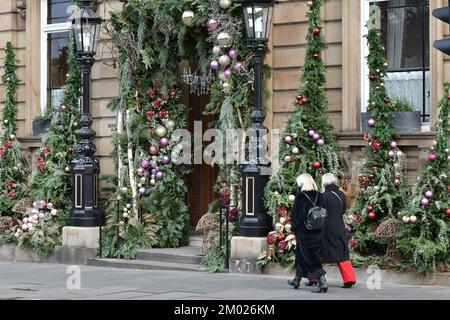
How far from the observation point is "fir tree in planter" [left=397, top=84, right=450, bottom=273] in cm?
1392

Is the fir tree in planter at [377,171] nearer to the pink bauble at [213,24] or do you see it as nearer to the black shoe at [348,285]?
the black shoe at [348,285]

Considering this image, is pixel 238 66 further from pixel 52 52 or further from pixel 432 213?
pixel 52 52

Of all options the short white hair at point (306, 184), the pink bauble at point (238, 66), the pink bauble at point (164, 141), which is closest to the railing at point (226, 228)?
the pink bauble at point (164, 141)

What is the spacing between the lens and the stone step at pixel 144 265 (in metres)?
16.5

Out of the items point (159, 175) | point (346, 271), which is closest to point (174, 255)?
point (159, 175)

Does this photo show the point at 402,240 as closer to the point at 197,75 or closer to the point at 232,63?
the point at 232,63

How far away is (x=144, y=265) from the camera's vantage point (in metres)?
16.9

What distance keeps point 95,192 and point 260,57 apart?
14.9ft

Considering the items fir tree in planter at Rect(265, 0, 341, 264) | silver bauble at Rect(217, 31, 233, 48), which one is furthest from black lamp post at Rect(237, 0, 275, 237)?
silver bauble at Rect(217, 31, 233, 48)

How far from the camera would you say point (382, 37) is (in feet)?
54.4

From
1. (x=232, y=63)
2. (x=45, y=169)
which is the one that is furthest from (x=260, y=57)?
(x=45, y=169)

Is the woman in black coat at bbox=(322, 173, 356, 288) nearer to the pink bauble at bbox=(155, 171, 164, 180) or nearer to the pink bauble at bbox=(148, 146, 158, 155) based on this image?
the pink bauble at bbox=(155, 171, 164, 180)

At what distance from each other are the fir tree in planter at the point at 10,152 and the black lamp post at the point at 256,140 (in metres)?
6.33

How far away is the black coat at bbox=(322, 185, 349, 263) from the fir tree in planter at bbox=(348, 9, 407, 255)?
1.24m
